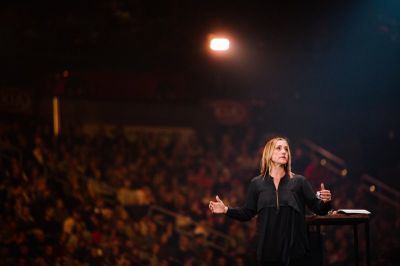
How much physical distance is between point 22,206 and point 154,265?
2.43 meters

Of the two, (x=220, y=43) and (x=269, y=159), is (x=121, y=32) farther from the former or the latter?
(x=269, y=159)

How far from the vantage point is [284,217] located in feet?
13.6

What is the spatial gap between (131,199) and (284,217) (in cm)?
656

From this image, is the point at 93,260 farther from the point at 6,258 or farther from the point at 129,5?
the point at 129,5

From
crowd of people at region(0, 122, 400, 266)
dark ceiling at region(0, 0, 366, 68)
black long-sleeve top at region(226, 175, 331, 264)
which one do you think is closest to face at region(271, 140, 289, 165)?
black long-sleeve top at region(226, 175, 331, 264)

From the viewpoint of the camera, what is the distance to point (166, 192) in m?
10.7

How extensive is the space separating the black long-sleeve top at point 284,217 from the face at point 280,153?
14cm

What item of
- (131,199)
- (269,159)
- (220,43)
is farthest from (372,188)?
(269,159)

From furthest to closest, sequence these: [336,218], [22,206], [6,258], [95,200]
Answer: [95,200], [22,206], [6,258], [336,218]

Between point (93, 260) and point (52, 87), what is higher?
point (52, 87)

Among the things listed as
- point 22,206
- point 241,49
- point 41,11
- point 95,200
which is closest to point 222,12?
point 241,49

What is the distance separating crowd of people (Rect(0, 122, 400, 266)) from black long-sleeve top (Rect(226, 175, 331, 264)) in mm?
3283

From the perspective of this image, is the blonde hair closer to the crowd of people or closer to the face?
the face

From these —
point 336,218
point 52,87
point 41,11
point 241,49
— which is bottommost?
point 336,218
